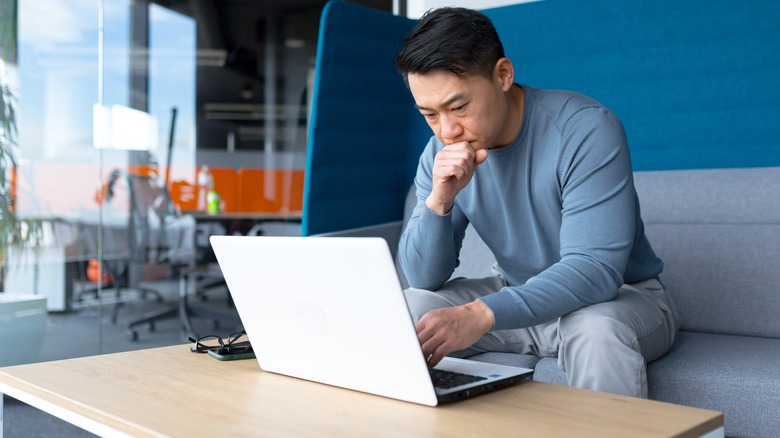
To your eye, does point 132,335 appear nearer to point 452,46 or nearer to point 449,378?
point 452,46

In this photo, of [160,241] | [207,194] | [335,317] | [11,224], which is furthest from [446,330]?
[207,194]

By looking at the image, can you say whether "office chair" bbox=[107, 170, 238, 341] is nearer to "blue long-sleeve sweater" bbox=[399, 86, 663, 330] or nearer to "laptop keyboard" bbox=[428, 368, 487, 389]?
"blue long-sleeve sweater" bbox=[399, 86, 663, 330]

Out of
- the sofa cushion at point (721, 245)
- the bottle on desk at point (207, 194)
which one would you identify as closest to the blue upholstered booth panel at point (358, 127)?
the sofa cushion at point (721, 245)

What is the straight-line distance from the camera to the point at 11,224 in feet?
11.1

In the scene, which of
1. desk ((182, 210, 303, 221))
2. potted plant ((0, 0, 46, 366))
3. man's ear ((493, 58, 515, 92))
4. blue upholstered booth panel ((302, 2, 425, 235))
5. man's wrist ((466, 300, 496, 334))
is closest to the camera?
man's wrist ((466, 300, 496, 334))

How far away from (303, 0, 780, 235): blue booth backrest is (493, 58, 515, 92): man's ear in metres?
1.07

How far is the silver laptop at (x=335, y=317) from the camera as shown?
1.00 m

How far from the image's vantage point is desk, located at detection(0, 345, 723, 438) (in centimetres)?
93

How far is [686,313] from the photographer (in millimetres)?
2125

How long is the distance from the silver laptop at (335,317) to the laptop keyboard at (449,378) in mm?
11

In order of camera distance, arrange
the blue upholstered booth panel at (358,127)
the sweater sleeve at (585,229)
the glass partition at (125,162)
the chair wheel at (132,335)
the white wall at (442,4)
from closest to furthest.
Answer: the sweater sleeve at (585,229), the blue upholstered booth panel at (358,127), the white wall at (442,4), the glass partition at (125,162), the chair wheel at (132,335)

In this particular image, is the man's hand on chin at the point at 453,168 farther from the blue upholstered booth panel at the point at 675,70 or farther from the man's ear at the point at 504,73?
the blue upholstered booth panel at the point at 675,70

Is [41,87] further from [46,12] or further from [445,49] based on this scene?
[445,49]

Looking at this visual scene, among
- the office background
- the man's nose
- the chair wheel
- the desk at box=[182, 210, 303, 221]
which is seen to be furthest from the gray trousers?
the desk at box=[182, 210, 303, 221]
